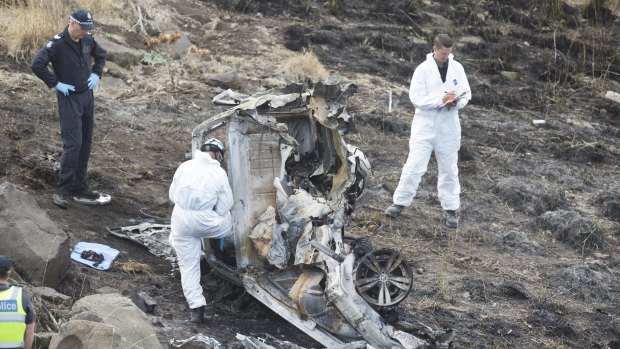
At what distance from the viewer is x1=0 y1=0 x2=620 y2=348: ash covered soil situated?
1004 centimetres

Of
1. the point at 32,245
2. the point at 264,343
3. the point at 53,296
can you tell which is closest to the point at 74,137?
the point at 32,245

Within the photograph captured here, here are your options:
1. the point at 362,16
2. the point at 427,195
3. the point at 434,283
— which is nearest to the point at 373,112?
the point at 427,195

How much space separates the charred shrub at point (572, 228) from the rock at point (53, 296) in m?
6.55

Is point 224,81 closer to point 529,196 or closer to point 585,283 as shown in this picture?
point 529,196

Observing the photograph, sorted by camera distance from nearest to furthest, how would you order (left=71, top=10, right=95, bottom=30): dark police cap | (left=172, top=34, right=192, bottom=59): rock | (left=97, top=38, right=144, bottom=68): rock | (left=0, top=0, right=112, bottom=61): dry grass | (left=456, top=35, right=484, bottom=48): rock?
(left=71, top=10, right=95, bottom=30): dark police cap, (left=0, top=0, right=112, bottom=61): dry grass, (left=97, top=38, right=144, bottom=68): rock, (left=172, top=34, right=192, bottom=59): rock, (left=456, top=35, right=484, bottom=48): rock

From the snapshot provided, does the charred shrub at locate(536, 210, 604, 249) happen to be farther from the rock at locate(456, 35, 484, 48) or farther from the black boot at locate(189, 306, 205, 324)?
the rock at locate(456, 35, 484, 48)

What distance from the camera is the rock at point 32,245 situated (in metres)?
8.59

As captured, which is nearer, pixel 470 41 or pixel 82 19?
pixel 82 19

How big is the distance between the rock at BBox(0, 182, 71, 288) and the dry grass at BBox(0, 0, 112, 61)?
5.91 metres

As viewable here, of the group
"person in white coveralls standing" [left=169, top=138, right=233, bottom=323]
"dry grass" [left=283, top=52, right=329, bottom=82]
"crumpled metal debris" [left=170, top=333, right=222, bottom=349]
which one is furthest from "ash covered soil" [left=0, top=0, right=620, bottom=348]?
"crumpled metal debris" [left=170, top=333, right=222, bottom=349]

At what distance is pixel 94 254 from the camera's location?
9.69 meters

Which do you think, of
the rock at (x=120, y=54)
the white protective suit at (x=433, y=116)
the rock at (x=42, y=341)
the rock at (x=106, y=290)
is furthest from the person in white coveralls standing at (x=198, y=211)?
the rock at (x=120, y=54)

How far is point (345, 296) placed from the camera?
26.9 feet

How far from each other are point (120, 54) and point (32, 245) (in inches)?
276
